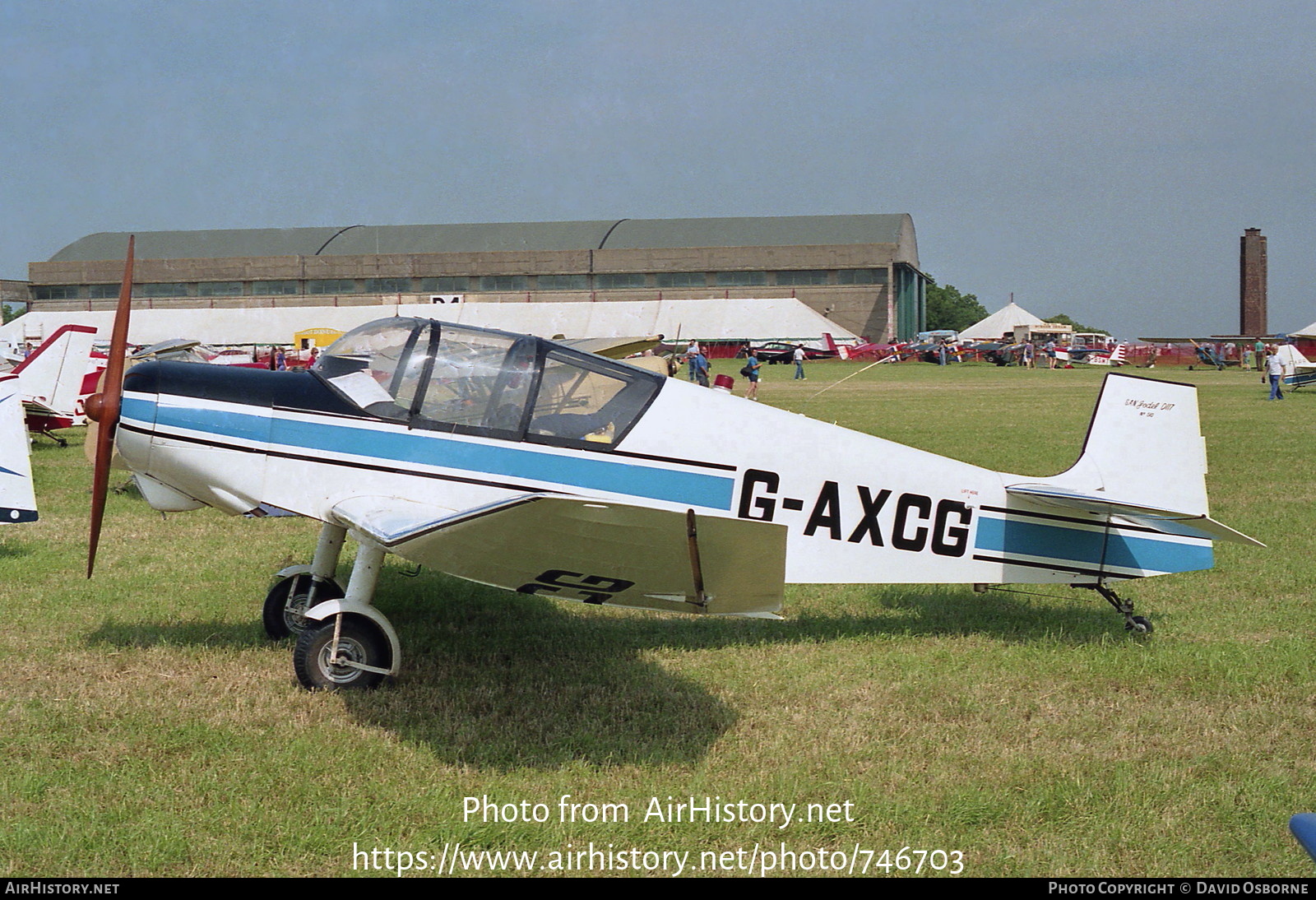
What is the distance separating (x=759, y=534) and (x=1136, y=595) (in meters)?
4.82

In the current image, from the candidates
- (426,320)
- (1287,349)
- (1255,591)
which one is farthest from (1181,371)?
(426,320)

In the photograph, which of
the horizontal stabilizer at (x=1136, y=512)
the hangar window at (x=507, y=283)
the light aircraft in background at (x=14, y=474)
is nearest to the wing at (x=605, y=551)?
the horizontal stabilizer at (x=1136, y=512)

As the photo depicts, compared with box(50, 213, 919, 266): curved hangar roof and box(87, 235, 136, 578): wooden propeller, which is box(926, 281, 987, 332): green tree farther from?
box(87, 235, 136, 578): wooden propeller

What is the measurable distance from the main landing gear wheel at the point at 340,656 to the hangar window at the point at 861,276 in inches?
3010

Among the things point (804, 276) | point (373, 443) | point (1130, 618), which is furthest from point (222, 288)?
point (1130, 618)

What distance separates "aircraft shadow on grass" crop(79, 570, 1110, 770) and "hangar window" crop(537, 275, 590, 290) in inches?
2947

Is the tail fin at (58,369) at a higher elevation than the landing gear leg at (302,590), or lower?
higher

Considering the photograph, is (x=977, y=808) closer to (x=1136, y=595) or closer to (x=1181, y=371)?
(x=1136, y=595)

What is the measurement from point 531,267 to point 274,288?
20.1 metres

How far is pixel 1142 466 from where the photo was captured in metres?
6.28

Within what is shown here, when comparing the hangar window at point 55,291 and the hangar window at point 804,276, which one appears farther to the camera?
the hangar window at point 55,291

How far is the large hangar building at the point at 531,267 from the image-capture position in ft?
261

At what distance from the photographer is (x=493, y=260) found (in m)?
82.3

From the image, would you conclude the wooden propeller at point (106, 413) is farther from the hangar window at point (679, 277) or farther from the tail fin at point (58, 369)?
the hangar window at point (679, 277)
